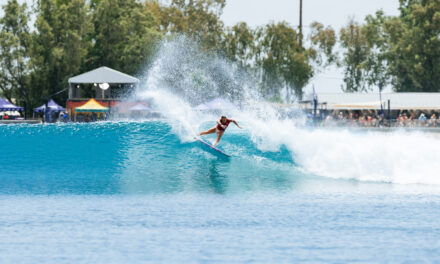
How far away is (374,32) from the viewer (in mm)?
85750

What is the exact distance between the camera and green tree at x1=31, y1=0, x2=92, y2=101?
6931 centimetres

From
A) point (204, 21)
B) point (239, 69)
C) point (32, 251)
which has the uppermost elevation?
point (204, 21)

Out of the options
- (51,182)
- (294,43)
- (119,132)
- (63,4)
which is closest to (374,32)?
(294,43)

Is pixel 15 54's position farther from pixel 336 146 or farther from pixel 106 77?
pixel 336 146

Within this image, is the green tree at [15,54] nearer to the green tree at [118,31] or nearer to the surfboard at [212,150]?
the green tree at [118,31]

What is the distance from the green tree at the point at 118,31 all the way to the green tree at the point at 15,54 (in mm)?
6861

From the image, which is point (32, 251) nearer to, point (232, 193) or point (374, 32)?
point (232, 193)

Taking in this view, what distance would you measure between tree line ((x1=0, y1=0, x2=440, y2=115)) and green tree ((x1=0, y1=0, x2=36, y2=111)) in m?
0.09

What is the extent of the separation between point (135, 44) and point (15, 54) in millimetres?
11434

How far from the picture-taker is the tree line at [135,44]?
69188 mm

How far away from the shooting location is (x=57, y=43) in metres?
70.6

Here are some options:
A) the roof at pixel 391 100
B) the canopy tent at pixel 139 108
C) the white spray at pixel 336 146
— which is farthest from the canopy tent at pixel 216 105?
the white spray at pixel 336 146

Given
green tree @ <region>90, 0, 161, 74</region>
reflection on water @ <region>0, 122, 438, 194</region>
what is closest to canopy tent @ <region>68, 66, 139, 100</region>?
green tree @ <region>90, 0, 161, 74</region>

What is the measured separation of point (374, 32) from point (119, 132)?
64.9m
